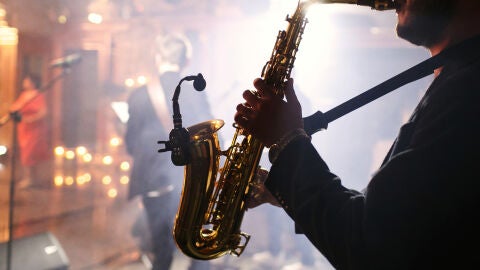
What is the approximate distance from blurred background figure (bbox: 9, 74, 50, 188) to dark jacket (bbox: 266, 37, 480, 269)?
8709 mm

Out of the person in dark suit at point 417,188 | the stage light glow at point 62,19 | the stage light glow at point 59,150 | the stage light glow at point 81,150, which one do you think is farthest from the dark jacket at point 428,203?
the stage light glow at point 62,19

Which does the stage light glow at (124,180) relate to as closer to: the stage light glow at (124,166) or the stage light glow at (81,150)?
the stage light glow at (124,166)

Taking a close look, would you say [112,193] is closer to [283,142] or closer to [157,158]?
[157,158]

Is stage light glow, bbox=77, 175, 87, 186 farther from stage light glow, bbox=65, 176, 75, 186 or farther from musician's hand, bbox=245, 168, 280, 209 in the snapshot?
musician's hand, bbox=245, 168, 280, 209

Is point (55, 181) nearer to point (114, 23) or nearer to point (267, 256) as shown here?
point (114, 23)

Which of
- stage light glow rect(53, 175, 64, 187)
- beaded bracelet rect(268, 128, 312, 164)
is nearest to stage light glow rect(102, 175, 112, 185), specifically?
stage light glow rect(53, 175, 64, 187)

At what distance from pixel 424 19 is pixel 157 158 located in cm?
384

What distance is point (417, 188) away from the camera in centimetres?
109

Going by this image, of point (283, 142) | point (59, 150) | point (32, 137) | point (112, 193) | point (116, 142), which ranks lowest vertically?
point (112, 193)

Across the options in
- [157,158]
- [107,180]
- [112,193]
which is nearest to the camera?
[157,158]

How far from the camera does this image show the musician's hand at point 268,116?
Result: 1379 millimetres

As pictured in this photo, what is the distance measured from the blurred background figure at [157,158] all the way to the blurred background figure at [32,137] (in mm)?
4832

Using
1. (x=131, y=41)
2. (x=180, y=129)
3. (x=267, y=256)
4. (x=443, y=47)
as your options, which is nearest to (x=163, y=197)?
(x=267, y=256)

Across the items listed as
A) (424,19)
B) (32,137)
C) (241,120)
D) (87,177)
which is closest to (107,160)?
(87,177)
